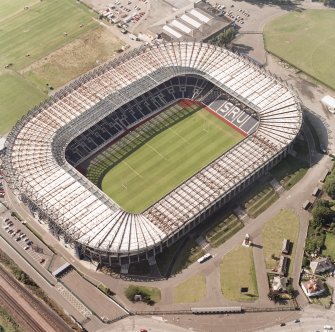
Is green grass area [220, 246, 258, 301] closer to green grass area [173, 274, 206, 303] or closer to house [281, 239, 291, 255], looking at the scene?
green grass area [173, 274, 206, 303]

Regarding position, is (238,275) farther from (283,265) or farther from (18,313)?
(18,313)

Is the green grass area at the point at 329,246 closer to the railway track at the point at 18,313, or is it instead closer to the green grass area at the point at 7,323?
the railway track at the point at 18,313

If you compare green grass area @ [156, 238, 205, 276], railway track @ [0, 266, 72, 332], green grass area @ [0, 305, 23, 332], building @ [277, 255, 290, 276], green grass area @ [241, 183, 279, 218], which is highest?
green grass area @ [241, 183, 279, 218]

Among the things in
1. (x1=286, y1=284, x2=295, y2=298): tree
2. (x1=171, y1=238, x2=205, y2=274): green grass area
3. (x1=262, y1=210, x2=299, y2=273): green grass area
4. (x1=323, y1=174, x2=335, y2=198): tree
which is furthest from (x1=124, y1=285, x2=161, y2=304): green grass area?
(x1=323, y1=174, x2=335, y2=198): tree

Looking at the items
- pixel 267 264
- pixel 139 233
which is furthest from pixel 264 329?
pixel 139 233

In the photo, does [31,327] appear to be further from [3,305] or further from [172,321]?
[172,321]

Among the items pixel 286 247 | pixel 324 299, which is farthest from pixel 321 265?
pixel 286 247
